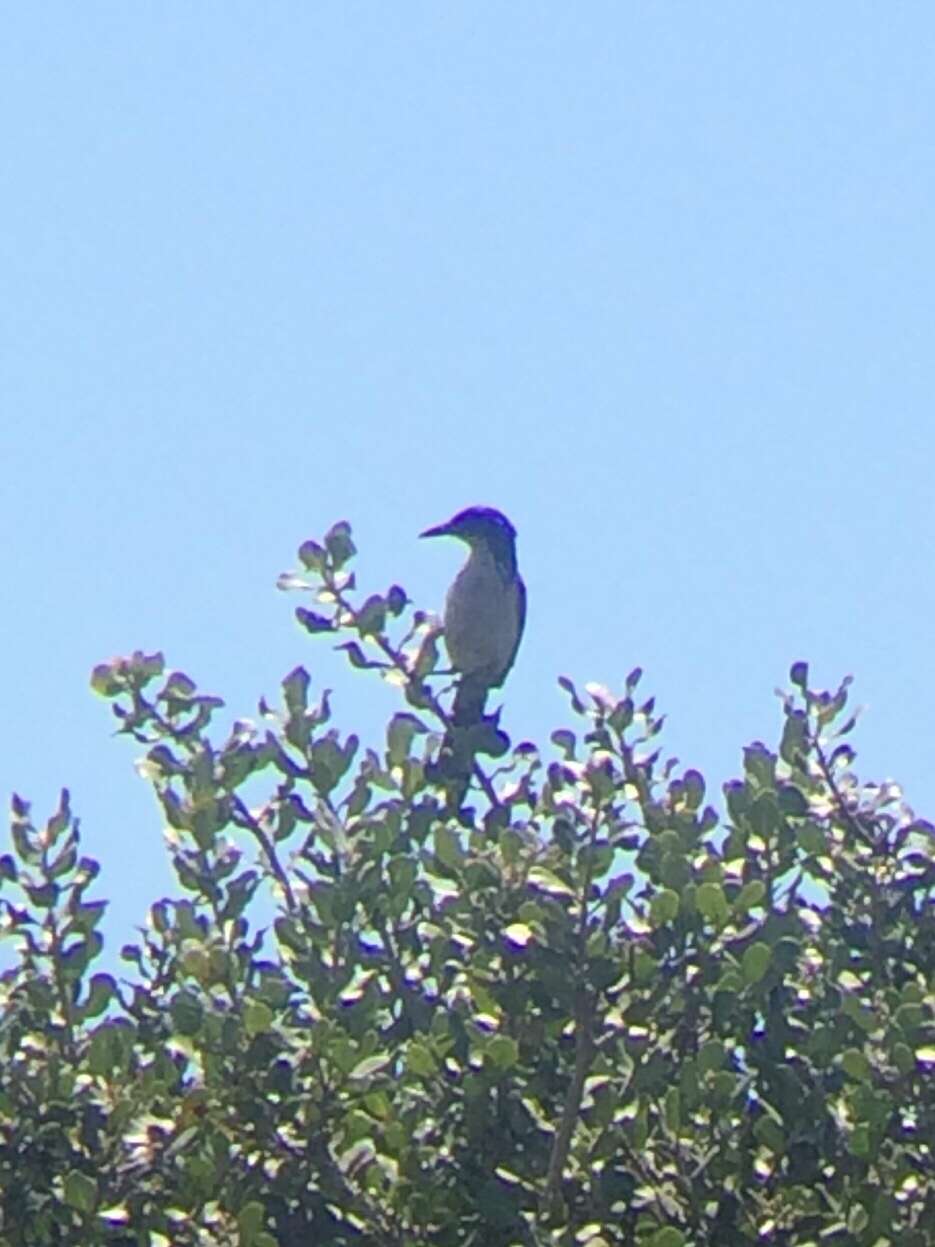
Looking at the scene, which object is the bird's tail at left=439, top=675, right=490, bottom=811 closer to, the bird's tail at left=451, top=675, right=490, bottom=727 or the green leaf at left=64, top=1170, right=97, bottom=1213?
the green leaf at left=64, top=1170, right=97, bottom=1213

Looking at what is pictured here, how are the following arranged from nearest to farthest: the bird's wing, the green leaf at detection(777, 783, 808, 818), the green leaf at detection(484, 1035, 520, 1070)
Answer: the green leaf at detection(484, 1035, 520, 1070) < the green leaf at detection(777, 783, 808, 818) < the bird's wing

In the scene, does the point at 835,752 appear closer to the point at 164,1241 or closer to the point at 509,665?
the point at 164,1241

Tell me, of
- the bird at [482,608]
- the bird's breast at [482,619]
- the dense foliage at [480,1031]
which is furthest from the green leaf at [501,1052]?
the bird's breast at [482,619]

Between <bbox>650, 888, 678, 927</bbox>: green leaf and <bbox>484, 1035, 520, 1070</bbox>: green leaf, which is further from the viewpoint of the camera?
<bbox>650, 888, 678, 927</bbox>: green leaf

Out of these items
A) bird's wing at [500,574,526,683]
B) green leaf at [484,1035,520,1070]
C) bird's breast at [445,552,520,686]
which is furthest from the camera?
bird's wing at [500,574,526,683]

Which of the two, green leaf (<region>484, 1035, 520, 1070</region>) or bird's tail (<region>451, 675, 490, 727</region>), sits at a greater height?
bird's tail (<region>451, 675, 490, 727</region>)

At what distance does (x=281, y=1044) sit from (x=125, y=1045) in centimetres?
42

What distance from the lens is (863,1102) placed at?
254 inches

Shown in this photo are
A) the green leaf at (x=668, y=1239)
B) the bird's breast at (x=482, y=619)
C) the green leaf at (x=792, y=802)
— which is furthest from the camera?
the bird's breast at (x=482, y=619)

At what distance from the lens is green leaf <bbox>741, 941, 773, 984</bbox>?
6.55 metres

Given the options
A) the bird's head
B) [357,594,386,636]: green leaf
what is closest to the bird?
the bird's head

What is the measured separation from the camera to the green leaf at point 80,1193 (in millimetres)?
6387

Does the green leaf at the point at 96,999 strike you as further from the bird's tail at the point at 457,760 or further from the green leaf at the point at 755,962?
the green leaf at the point at 755,962

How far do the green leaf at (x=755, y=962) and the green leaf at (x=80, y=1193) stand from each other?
55.2 inches
